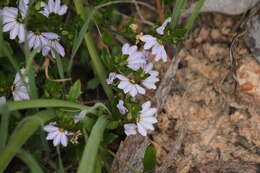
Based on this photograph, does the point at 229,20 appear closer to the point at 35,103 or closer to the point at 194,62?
the point at 194,62

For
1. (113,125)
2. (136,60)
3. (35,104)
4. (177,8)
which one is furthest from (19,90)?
(177,8)

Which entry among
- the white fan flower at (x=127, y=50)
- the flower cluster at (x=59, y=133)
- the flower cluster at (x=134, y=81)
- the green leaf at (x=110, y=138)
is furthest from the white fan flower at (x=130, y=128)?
the white fan flower at (x=127, y=50)

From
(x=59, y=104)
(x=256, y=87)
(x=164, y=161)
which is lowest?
(x=164, y=161)

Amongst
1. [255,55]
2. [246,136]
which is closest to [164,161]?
[246,136]

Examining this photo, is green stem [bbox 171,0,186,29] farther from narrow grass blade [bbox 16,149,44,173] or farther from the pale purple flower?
narrow grass blade [bbox 16,149,44,173]

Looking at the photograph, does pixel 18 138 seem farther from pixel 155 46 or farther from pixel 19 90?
pixel 155 46

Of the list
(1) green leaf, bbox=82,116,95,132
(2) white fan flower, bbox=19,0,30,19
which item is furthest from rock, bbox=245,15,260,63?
(2) white fan flower, bbox=19,0,30,19
